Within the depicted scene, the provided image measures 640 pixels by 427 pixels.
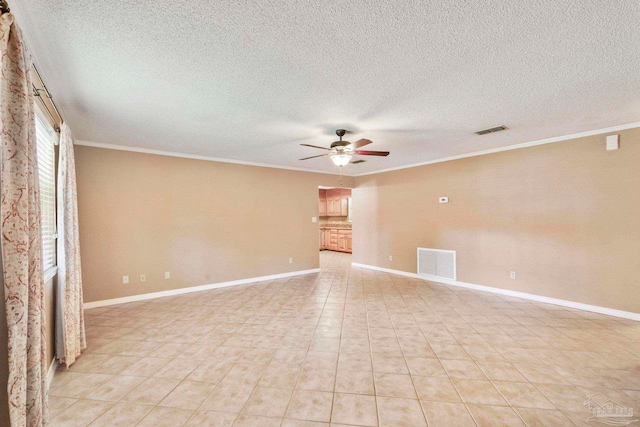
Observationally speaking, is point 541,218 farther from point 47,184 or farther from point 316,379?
point 47,184

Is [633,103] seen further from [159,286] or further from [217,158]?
[159,286]

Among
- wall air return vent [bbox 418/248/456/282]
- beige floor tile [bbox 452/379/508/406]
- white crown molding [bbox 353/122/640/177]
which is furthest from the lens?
wall air return vent [bbox 418/248/456/282]

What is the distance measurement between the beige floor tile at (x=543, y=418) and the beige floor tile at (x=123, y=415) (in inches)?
106

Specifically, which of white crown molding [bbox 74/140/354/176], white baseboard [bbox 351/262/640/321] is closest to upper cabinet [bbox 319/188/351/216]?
white crown molding [bbox 74/140/354/176]

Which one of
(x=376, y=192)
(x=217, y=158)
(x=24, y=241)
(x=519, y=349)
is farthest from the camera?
(x=376, y=192)

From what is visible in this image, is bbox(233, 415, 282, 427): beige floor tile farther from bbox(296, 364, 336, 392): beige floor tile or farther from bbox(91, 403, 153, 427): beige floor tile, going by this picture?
bbox(91, 403, 153, 427): beige floor tile

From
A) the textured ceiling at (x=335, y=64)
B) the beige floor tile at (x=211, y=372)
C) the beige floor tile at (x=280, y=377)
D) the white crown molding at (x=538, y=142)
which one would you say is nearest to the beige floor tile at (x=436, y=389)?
the beige floor tile at (x=280, y=377)

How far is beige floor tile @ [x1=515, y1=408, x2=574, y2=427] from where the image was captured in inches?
70.3

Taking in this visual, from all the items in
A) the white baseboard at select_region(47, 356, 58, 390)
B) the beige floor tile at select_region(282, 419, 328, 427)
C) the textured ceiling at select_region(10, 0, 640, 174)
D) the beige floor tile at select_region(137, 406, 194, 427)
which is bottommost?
the beige floor tile at select_region(282, 419, 328, 427)

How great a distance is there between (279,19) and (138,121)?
259cm

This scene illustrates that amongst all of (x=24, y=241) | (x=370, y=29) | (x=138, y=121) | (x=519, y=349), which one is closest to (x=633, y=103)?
Result: (x=519, y=349)

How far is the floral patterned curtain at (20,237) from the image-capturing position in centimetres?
116

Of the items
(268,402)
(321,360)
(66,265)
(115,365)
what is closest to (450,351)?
(321,360)

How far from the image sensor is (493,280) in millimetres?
4832
